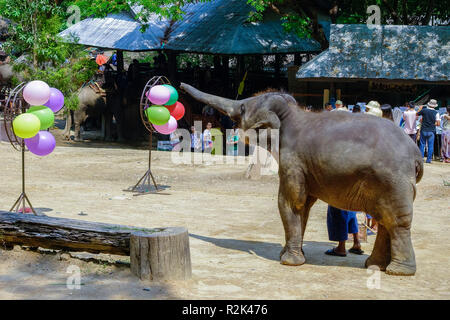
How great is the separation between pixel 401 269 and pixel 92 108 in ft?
56.5

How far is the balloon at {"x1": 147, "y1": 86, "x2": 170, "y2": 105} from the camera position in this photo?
36.3 ft

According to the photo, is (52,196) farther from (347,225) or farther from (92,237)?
(347,225)

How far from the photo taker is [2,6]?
20.1 m

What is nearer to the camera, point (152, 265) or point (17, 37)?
point (152, 265)

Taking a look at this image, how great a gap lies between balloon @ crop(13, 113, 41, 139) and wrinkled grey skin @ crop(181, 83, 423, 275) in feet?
9.76

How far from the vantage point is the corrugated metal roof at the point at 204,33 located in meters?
18.5

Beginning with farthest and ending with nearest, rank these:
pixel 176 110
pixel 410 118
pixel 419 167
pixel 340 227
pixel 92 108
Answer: pixel 92 108 → pixel 410 118 → pixel 176 110 → pixel 340 227 → pixel 419 167

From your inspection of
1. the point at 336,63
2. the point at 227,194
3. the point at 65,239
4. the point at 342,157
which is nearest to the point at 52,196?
the point at 227,194

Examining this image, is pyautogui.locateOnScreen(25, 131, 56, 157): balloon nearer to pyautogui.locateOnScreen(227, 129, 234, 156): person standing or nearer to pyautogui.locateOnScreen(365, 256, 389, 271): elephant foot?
pyautogui.locateOnScreen(365, 256, 389, 271): elephant foot

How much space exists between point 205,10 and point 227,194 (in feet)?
34.0

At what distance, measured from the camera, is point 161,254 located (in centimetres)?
604

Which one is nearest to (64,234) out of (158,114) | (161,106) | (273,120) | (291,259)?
(291,259)

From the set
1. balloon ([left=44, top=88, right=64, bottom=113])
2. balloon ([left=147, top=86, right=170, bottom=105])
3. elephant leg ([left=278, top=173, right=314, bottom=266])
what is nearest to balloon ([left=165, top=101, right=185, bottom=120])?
balloon ([left=147, top=86, right=170, bottom=105])

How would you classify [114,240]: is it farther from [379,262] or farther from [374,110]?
[374,110]
